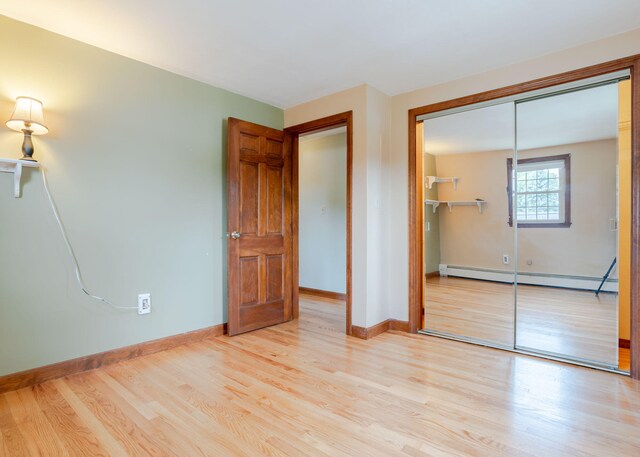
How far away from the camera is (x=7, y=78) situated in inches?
84.7

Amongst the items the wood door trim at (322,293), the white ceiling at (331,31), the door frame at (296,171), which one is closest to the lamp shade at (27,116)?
the white ceiling at (331,31)

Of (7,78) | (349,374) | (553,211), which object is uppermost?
(7,78)

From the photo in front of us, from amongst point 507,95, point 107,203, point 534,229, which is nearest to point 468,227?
point 534,229

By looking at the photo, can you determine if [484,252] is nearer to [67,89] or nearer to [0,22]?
[67,89]

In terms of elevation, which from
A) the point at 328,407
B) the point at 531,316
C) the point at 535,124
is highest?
the point at 535,124

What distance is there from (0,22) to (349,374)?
10.3 feet

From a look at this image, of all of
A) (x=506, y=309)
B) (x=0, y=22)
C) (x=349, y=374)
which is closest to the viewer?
(x=0, y=22)

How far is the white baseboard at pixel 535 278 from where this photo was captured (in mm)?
2686

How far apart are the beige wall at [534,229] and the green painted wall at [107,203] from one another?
2415 millimetres

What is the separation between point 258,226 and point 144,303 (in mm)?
1201

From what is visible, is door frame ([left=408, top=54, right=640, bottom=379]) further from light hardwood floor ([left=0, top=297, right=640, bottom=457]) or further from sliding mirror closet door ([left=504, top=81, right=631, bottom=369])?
light hardwood floor ([left=0, top=297, right=640, bottom=457])

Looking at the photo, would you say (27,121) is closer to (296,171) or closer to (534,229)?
(296,171)

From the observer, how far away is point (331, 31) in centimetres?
230

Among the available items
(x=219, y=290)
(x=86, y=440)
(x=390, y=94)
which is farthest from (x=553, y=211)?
(x=86, y=440)
